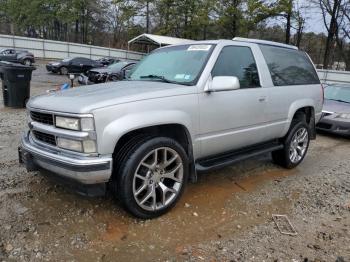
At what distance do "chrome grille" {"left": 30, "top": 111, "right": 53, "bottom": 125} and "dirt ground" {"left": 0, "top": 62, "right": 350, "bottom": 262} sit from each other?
0.93 m

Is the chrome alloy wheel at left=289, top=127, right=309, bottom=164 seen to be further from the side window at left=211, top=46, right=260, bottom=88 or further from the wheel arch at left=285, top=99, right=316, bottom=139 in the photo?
the side window at left=211, top=46, right=260, bottom=88

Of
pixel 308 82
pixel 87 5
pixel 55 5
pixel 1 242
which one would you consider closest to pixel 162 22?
pixel 87 5

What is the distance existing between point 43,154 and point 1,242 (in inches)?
33.7

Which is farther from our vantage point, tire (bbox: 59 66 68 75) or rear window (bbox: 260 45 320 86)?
tire (bbox: 59 66 68 75)

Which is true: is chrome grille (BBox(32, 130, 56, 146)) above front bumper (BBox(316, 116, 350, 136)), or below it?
above

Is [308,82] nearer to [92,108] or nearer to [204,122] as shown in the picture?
[204,122]

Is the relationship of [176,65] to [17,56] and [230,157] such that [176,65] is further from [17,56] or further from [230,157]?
[17,56]

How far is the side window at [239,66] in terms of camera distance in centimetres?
422

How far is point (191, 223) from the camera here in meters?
3.68

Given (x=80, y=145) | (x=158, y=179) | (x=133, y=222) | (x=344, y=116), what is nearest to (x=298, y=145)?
(x=158, y=179)

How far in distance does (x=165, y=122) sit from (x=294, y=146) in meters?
2.95

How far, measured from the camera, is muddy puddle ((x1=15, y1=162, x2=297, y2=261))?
317cm

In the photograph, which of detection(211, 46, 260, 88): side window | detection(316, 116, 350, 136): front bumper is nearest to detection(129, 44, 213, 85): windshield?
detection(211, 46, 260, 88): side window

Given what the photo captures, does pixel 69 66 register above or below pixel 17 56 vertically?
below
